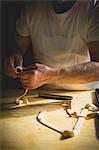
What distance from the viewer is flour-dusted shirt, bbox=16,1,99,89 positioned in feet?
3.09

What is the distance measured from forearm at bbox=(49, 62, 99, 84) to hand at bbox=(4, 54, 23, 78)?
0.45 feet

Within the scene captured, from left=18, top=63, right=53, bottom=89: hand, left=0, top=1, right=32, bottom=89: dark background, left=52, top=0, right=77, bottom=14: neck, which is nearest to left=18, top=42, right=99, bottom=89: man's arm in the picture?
left=18, top=63, right=53, bottom=89: hand

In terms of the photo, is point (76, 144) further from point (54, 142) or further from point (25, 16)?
point (25, 16)

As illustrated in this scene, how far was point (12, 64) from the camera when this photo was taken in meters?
0.92

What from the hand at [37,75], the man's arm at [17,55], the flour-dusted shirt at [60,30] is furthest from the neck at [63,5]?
the hand at [37,75]

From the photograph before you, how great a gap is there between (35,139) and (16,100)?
25 centimetres

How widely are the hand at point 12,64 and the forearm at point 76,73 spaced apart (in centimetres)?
14

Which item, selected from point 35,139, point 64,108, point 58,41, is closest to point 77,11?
point 58,41

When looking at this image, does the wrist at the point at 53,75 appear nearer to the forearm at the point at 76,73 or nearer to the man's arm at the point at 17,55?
the forearm at the point at 76,73

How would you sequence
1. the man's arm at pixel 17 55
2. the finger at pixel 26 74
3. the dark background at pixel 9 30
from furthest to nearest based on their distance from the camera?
the dark background at pixel 9 30 < the man's arm at pixel 17 55 < the finger at pixel 26 74

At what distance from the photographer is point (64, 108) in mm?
822

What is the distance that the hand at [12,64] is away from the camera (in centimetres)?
90

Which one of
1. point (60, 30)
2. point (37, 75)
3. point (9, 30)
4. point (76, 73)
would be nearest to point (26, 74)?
point (37, 75)

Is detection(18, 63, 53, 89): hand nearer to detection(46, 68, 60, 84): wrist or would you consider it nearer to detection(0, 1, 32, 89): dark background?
detection(46, 68, 60, 84): wrist
